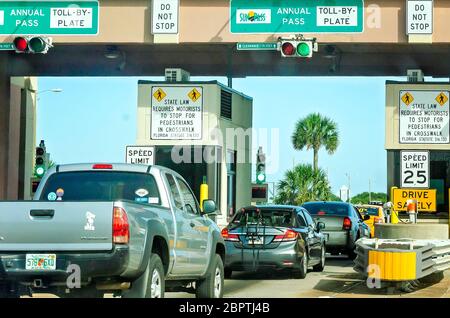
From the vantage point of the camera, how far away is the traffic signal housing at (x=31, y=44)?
23000mm

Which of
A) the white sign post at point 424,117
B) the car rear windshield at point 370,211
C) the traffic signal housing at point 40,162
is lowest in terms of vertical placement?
the car rear windshield at point 370,211

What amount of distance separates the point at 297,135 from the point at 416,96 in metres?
52.0

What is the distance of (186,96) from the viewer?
86.7 ft

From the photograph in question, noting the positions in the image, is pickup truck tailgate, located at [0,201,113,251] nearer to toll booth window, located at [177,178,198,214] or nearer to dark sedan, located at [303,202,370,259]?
toll booth window, located at [177,178,198,214]

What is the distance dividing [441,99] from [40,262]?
16714 mm

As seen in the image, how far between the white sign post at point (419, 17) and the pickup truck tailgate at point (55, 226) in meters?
15.1

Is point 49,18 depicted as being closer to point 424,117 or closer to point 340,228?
point 340,228

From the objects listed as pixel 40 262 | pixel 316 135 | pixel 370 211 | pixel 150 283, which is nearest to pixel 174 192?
pixel 150 283

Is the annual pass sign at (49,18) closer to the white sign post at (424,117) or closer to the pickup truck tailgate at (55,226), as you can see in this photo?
the white sign post at (424,117)

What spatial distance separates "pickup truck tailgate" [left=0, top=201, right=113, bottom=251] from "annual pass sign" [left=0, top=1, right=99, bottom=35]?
14.5 meters

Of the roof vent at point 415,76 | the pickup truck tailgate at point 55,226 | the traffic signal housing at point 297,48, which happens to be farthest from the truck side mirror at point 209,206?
the roof vent at point 415,76

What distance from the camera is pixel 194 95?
86.9 feet

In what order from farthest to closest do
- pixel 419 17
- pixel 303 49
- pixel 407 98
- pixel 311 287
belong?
pixel 407 98 < pixel 419 17 < pixel 303 49 < pixel 311 287
